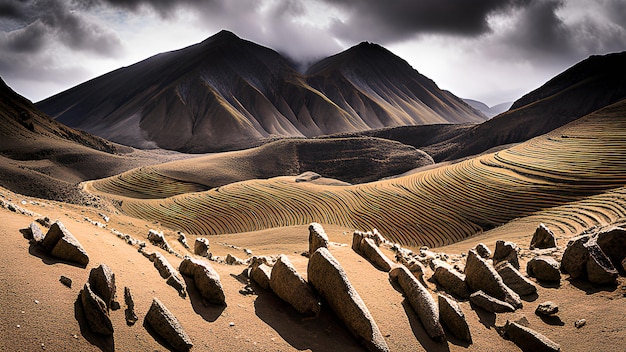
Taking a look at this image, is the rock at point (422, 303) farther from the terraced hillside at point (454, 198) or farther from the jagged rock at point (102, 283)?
the terraced hillside at point (454, 198)

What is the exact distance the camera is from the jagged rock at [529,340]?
4.14m

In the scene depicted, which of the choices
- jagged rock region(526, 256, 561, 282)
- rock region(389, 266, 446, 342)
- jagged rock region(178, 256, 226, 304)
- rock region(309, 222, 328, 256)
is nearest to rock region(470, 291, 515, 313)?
rock region(389, 266, 446, 342)

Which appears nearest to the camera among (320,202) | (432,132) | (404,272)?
(404,272)

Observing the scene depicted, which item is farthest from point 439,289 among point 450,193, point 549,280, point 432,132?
point 432,132

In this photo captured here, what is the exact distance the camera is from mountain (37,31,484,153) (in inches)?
2798

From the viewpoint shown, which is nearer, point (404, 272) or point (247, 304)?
point (247, 304)

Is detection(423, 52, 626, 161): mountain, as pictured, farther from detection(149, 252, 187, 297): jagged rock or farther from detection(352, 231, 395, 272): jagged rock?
detection(149, 252, 187, 297): jagged rock

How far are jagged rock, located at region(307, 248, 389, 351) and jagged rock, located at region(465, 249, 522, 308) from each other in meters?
2.18

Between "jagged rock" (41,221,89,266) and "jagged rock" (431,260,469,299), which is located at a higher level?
"jagged rock" (41,221,89,266)

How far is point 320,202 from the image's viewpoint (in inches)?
694

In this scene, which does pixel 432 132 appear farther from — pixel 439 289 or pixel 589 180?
pixel 439 289

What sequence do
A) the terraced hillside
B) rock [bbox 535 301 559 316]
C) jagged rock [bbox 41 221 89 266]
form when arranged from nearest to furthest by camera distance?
jagged rock [bbox 41 221 89 266], rock [bbox 535 301 559 316], the terraced hillside

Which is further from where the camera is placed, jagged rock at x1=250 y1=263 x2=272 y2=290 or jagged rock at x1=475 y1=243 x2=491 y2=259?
jagged rock at x1=475 y1=243 x2=491 y2=259

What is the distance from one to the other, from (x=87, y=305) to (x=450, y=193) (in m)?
15.7
